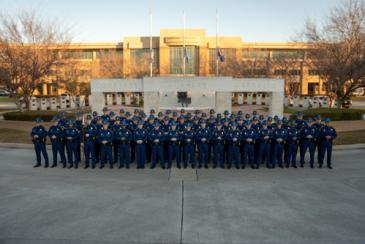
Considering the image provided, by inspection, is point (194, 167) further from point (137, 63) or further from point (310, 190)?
point (137, 63)

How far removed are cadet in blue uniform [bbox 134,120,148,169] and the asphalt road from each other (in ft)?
1.37

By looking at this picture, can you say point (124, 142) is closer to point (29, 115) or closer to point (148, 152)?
point (148, 152)

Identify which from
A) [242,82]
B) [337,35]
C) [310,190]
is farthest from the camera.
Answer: [337,35]

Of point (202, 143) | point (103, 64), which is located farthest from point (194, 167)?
point (103, 64)

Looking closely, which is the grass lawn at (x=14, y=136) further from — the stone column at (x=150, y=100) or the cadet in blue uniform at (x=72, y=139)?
the stone column at (x=150, y=100)

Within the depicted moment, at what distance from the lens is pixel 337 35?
79.3 feet

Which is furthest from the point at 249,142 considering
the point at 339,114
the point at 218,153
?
the point at 339,114

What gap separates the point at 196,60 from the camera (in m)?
62.0

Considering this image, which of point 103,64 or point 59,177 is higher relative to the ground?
point 103,64

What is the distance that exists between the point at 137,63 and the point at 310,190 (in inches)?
1506

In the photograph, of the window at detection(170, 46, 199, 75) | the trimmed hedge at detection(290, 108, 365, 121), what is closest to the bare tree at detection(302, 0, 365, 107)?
the trimmed hedge at detection(290, 108, 365, 121)

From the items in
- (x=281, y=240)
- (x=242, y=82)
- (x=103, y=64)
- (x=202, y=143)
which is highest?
(x=103, y=64)

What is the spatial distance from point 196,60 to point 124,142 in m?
54.0

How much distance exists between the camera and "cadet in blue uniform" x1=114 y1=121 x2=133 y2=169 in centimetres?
983
